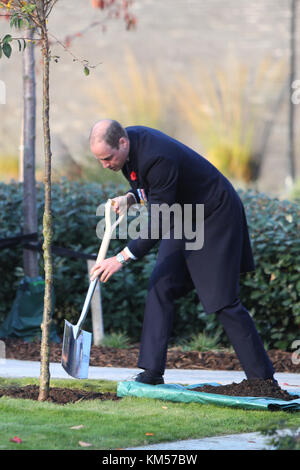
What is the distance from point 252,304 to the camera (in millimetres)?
6828

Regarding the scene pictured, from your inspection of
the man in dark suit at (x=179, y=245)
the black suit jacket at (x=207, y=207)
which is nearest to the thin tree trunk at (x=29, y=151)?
the man in dark suit at (x=179, y=245)

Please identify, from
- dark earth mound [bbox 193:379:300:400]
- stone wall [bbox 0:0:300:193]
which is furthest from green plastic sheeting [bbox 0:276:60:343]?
stone wall [bbox 0:0:300:193]

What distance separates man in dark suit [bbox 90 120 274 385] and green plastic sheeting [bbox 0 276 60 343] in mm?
2175

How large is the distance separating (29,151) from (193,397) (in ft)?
10.4

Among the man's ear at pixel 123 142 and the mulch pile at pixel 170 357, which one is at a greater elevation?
the man's ear at pixel 123 142

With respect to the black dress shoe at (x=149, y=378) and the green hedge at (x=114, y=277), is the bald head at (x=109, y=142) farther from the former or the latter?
the green hedge at (x=114, y=277)

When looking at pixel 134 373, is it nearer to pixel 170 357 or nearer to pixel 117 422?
pixel 170 357

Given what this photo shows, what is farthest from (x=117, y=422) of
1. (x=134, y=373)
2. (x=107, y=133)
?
(x=134, y=373)

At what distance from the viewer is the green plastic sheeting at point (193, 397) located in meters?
4.50

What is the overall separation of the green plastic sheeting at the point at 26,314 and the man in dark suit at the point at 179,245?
218 centimetres

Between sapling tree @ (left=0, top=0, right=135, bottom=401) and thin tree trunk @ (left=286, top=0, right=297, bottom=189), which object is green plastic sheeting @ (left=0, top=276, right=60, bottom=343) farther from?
thin tree trunk @ (left=286, top=0, right=297, bottom=189)

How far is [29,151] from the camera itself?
709 cm

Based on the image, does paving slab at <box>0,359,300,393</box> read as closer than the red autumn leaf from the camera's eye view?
No

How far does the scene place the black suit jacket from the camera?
15.7 feet
